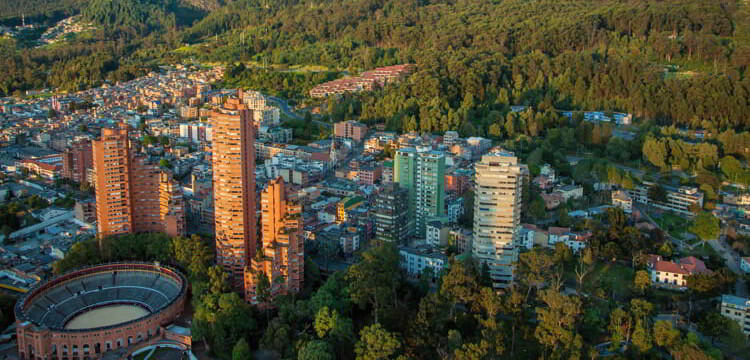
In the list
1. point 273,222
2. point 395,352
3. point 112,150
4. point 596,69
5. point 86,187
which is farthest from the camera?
point 596,69

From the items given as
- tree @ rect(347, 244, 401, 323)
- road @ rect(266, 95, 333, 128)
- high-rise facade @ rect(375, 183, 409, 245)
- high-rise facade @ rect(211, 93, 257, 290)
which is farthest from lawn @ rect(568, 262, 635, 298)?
road @ rect(266, 95, 333, 128)

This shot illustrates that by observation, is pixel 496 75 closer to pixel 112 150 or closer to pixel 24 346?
pixel 112 150

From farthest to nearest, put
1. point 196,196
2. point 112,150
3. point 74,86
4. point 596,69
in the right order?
point 74,86 < point 596,69 < point 196,196 < point 112,150

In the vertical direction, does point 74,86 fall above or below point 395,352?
above

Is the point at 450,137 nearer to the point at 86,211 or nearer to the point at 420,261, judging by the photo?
the point at 420,261

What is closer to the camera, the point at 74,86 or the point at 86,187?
the point at 86,187

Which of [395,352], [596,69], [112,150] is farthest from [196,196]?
[596,69]

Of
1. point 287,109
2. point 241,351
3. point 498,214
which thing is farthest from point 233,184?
point 287,109
